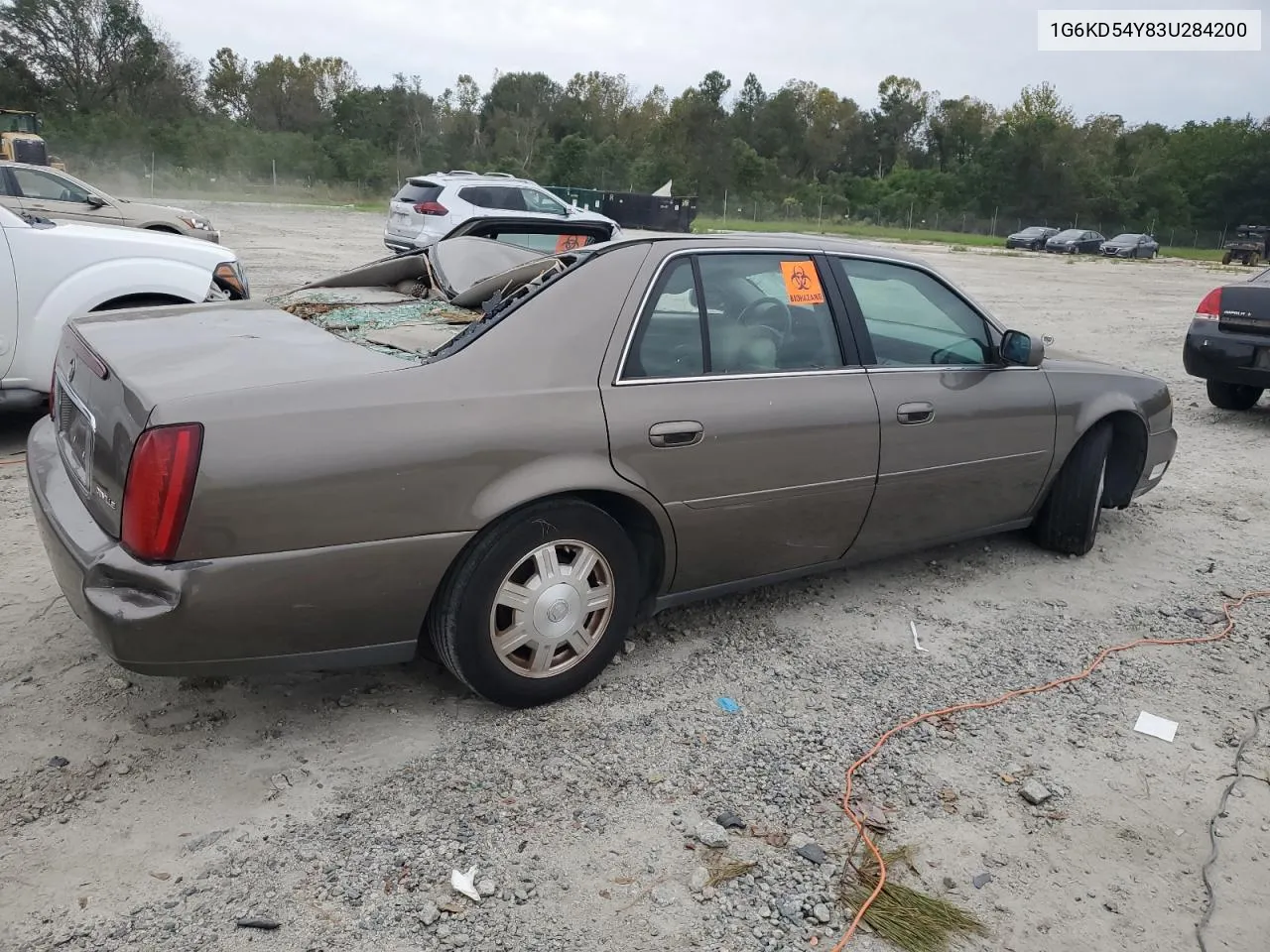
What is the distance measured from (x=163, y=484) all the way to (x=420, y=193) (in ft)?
56.7

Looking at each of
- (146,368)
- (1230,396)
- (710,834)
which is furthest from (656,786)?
(1230,396)

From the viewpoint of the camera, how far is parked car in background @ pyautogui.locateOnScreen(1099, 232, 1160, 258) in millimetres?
45438

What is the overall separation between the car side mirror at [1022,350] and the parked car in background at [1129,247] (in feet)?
153

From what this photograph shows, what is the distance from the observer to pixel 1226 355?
8.02m

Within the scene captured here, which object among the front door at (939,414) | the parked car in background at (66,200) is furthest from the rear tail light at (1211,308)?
the parked car in background at (66,200)

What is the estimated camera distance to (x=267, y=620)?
2.68 meters

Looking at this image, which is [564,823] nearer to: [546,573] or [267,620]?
[546,573]

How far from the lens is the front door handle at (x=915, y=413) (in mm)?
3932

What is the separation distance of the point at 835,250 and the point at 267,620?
2607mm

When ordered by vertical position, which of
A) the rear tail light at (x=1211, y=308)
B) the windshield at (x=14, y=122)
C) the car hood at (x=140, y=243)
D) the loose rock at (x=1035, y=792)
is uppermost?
the windshield at (x=14, y=122)

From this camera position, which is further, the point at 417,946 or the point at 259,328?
the point at 259,328

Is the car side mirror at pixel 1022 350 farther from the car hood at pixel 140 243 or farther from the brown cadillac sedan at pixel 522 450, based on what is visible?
the car hood at pixel 140 243

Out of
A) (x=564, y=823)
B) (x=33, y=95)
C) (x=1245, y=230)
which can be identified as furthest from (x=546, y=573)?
(x=33, y=95)

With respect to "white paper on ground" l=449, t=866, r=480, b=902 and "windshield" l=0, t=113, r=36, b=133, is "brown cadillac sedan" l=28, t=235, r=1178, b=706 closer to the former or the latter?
"white paper on ground" l=449, t=866, r=480, b=902
